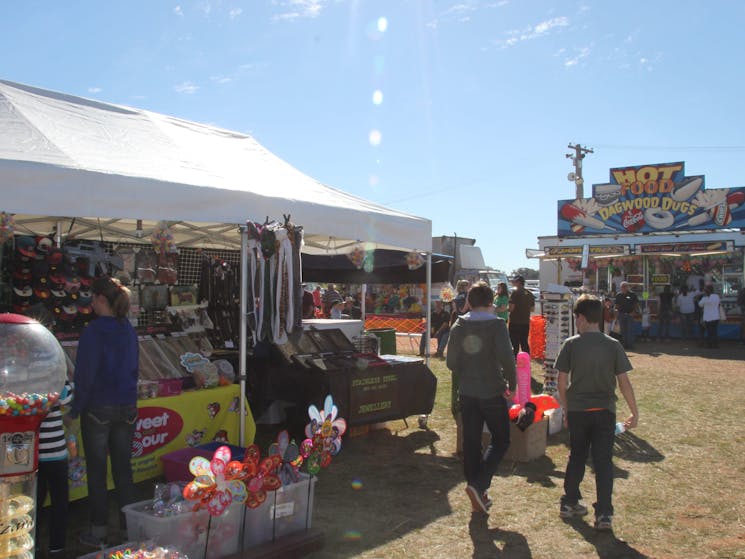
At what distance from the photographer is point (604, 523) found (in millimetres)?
4109

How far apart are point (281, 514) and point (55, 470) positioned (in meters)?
1.26

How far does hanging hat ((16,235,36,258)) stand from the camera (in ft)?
17.4

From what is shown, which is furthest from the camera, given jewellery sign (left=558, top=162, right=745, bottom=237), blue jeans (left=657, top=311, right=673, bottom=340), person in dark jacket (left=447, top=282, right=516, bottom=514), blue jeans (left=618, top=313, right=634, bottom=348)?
jewellery sign (left=558, top=162, right=745, bottom=237)

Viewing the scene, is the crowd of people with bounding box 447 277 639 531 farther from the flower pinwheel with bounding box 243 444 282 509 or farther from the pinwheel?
the pinwheel

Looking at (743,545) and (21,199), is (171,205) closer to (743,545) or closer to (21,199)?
(21,199)

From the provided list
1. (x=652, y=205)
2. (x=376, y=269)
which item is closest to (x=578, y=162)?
(x=652, y=205)

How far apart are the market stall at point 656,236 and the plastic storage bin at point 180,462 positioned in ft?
46.8

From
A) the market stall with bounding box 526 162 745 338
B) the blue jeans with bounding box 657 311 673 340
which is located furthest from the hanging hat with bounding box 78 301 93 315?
the blue jeans with bounding box 657 311 673 340

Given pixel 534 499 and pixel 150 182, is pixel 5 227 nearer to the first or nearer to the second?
pixel 150 182

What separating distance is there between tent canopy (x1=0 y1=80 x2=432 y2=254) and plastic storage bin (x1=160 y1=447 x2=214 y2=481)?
1.66 meters

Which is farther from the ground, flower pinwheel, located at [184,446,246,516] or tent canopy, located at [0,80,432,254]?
tent canopy, located at [0,80,432,254]

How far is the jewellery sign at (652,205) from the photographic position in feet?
61.1

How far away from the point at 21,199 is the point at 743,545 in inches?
196

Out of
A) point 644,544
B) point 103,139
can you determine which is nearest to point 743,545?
point 644,544
